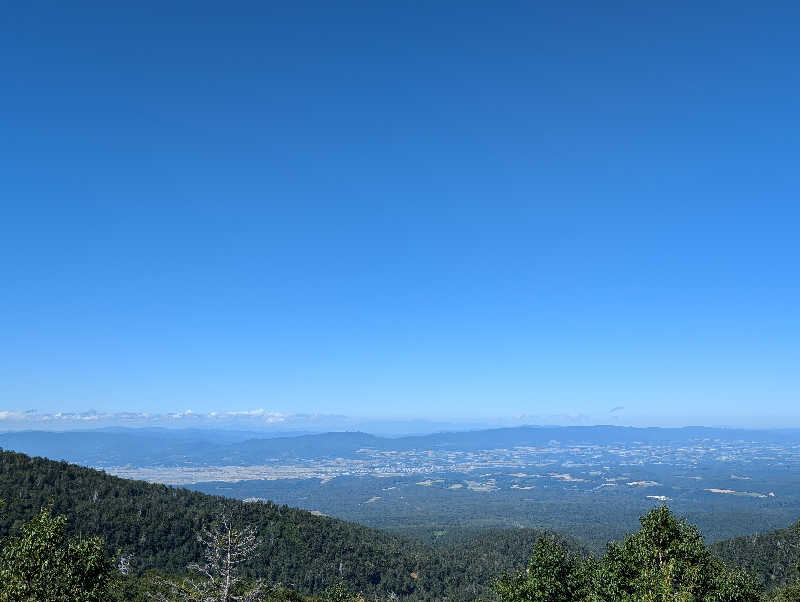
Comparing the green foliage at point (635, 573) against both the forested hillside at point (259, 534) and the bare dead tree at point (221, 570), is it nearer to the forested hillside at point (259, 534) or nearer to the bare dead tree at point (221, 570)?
the bare dead tree at point (221, 570)

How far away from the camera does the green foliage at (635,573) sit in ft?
126

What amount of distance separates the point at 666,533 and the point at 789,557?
462 feet

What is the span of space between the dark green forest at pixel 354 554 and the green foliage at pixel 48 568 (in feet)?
13.4

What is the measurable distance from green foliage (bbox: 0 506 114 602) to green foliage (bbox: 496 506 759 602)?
31.9m

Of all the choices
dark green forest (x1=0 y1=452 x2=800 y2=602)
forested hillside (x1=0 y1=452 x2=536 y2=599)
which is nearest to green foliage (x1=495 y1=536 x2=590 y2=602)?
dark green forest (x1=0 y1=452 x2=800 y2=602)

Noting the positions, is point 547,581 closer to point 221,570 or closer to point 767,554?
point 221,570

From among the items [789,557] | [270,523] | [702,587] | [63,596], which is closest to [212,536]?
[63,596]

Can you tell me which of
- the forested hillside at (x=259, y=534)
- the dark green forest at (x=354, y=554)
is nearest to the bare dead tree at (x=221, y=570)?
the dark green forest at (x=354, y=554)

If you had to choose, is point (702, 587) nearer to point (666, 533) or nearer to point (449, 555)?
point (666, 533)

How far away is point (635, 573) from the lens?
4156 cm

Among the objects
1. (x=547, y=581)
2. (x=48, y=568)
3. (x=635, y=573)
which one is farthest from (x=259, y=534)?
(x=48, y=568)

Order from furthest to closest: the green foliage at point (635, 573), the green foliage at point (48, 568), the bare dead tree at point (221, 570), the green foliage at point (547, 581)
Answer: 1. the green foliage at point (547, 581)
2. the green foliage at point (635, 573)
3. the green foliage at point (48, 568)
4. the bare dead tree at point (221, 570)

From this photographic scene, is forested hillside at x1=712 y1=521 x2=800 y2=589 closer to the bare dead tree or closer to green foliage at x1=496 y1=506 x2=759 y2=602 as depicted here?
green foliage at x1=496 y1=506 x2=759 y2=602

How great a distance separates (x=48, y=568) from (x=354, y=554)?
161m
